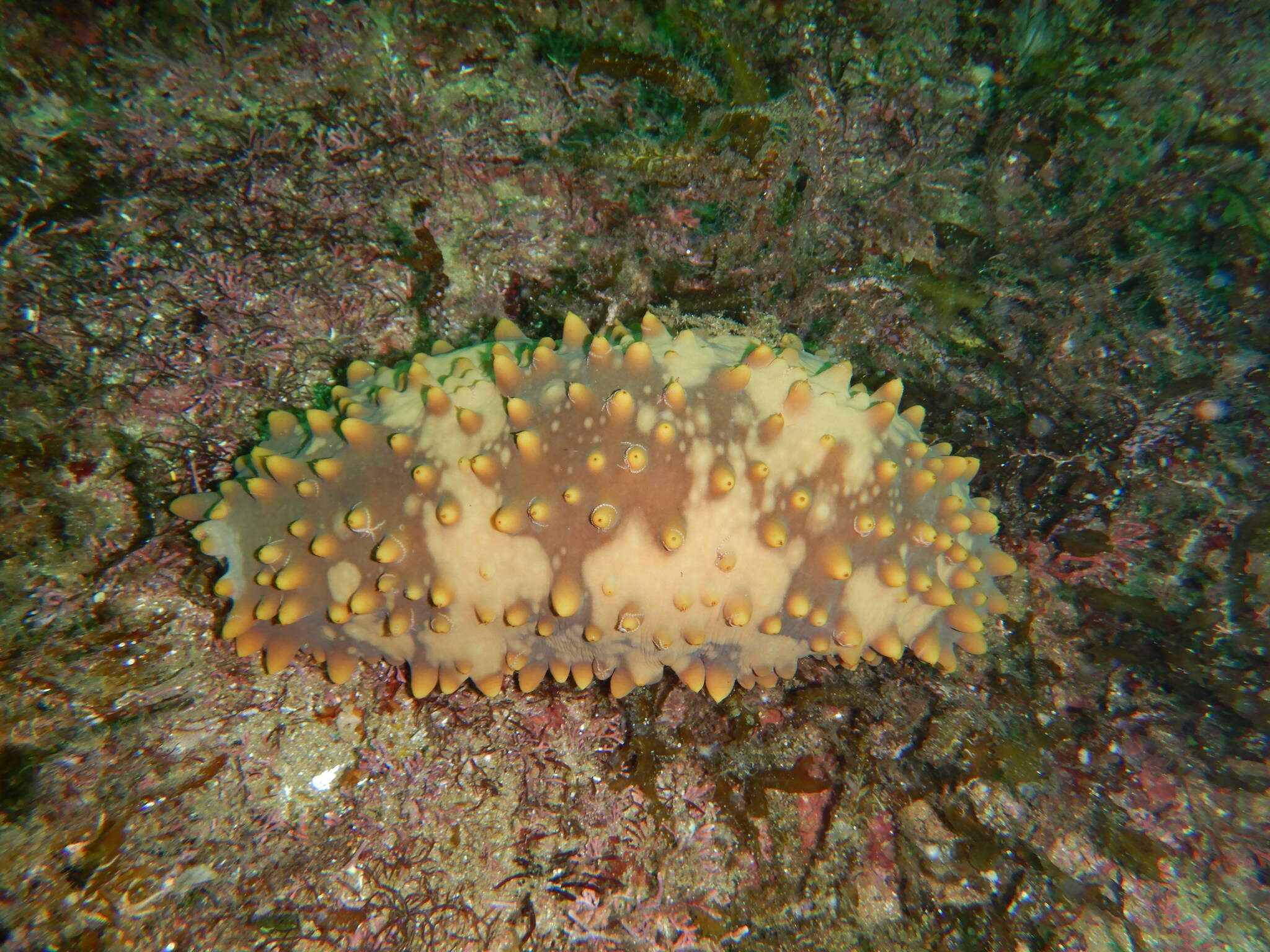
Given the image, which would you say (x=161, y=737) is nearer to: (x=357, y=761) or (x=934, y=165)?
(x=357, y=761)

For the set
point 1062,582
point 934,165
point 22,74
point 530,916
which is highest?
point 934,165

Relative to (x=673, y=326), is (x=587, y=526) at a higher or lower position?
lower

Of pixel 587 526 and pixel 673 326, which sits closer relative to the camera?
pixel 587 526

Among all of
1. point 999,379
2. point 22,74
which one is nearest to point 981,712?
point 999,379

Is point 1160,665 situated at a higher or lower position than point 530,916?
higher
